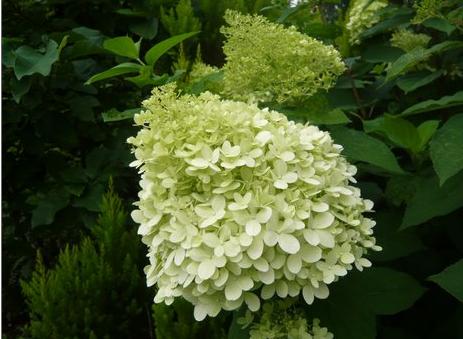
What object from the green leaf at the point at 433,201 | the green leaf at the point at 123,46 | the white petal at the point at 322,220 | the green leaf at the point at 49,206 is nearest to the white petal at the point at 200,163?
the white petal at the point at 322,220

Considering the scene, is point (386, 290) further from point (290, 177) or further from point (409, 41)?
point (409, 41)

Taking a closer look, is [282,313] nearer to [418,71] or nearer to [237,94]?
[237,94]

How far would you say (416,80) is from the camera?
5.49ft

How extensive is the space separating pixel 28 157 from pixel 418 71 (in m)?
1.78

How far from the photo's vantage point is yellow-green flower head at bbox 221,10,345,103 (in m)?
1.38

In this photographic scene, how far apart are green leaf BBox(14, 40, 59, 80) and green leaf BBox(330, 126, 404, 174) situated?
40.2 inches

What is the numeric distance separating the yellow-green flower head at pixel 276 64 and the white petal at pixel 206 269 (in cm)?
48

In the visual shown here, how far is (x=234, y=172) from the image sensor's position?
1.09 meters

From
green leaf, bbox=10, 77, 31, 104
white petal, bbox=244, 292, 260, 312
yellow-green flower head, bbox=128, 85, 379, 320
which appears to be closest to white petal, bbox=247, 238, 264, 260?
yellow-green flower head, bbox=128, 85, 379, 320

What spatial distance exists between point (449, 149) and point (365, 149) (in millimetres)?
181

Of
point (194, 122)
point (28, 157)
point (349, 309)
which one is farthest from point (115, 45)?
point (28, 157)

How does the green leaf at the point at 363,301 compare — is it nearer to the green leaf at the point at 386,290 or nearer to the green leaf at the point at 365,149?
the green leaf at the point at 386,290

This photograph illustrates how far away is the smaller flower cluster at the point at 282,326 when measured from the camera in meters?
1.14

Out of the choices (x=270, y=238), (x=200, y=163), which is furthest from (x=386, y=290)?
(x=200, y=163)
